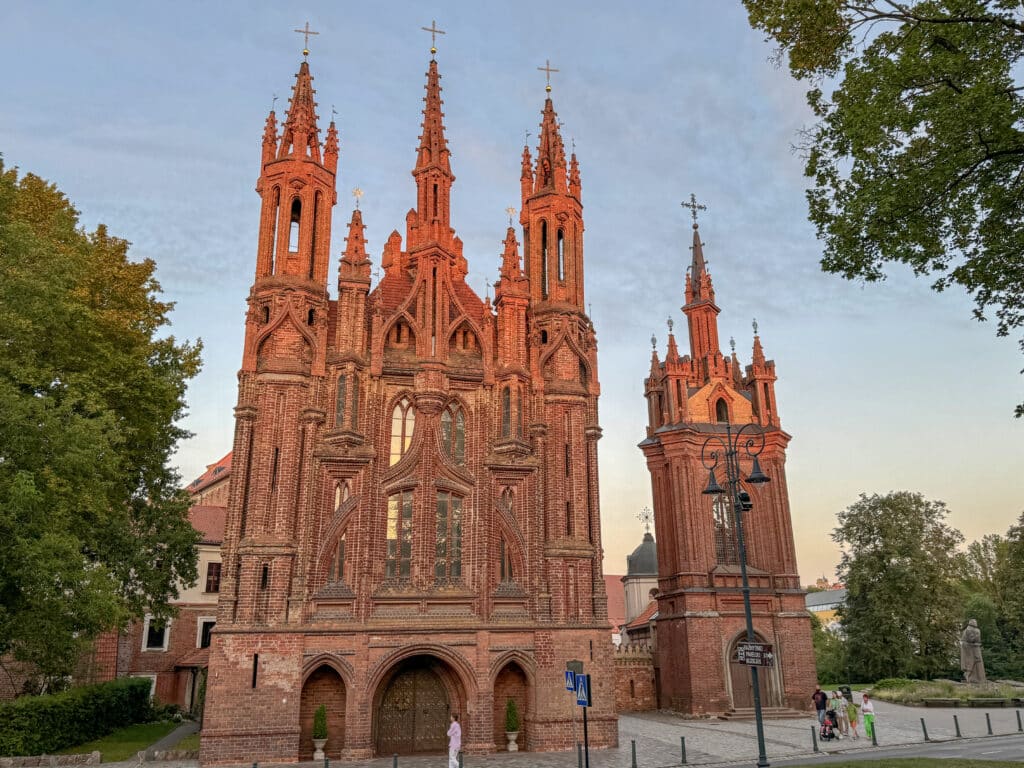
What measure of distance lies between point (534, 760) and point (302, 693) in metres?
6.98

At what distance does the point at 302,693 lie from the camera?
2283 centimetres

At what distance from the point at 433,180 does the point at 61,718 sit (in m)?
21.2

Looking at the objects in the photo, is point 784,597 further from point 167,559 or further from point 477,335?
point 167,559

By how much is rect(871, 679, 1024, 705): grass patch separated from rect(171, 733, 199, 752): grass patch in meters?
33.8

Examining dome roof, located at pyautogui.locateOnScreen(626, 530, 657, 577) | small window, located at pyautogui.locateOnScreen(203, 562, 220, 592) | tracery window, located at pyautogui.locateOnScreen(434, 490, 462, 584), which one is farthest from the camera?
dome roof, located at pyautogui.locateOnScreen(626, 530, 657, 577)

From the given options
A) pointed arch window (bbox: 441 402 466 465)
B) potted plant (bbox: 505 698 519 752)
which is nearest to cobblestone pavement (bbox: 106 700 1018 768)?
potted plant (bbox: 505 698 519 752)

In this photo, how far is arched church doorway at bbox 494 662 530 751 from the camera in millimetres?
24203

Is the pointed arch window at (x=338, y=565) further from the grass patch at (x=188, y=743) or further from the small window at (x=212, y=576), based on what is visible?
the small window at (x=212, y=576)

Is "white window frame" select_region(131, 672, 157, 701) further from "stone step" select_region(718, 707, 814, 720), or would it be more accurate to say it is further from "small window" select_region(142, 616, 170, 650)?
"stone step" select_region(718, 707, 814, 720)

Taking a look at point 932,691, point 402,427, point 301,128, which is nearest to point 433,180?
point 301,128

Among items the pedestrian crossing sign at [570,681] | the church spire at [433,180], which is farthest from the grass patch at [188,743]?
the church spire at [433,180]

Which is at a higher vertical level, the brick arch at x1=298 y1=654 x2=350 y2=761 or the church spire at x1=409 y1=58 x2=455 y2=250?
the church spire at x1=409 y1=58 x2=455 y2=250

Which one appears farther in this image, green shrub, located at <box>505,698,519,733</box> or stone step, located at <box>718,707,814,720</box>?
stone step, located at <box>718,707,814,720</box>

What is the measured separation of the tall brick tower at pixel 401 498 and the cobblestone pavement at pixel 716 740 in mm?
1322
